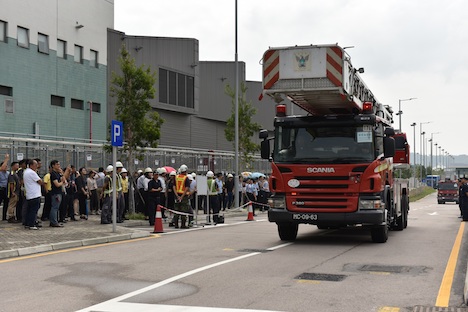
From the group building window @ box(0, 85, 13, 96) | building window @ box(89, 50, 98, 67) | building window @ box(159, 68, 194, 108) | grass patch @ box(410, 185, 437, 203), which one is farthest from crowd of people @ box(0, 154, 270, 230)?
grass patch @ box(410, 185, 437, 203)

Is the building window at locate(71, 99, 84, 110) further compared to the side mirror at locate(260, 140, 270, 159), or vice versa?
the building window at locate(71, 99, 84, 110)

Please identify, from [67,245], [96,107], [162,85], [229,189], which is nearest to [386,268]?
[67,245]

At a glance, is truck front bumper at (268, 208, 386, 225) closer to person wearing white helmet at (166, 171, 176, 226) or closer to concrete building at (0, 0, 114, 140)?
person wearing white helmet at (166, 171, 176, 226)

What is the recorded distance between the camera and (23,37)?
31.6 metres

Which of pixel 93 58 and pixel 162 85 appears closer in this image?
pixel 93 58

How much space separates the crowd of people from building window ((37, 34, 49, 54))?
12411 millimetres

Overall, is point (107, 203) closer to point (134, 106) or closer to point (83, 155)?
point (134, 106)

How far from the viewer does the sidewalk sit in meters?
12.5

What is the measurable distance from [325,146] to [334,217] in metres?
1.56

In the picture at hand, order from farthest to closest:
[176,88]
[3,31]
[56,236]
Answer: [176,88]
[3,31]
[56,236]

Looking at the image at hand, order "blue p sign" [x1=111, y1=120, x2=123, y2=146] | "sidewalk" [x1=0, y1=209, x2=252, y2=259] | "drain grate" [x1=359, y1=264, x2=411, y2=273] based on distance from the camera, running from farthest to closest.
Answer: "blue p sign" [x1=111, y1=120, x2=123, y2=146] → "sidewalk" [x1=0, y1=209, x2=252, y2=259] → "drain grate" [x1=359, y1=264, x2=411, y2=273]

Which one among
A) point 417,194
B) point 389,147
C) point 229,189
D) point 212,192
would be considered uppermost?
point 389,147

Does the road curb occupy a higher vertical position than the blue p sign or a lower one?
lower

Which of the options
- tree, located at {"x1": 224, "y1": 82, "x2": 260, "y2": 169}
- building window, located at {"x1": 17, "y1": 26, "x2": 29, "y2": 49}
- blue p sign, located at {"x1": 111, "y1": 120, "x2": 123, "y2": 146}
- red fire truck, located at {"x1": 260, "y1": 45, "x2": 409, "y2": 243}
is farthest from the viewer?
tree, located at {"x1": 224, "y1": 82, "x2": 260, "y2": 169}
